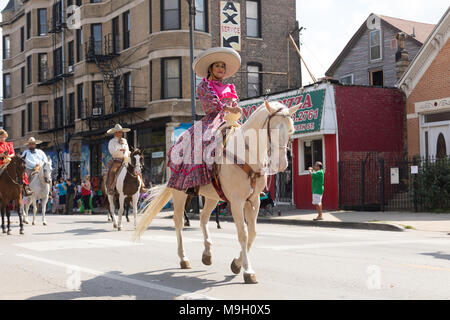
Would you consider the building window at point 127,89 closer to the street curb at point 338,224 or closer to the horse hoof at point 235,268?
the street curb at point 338,224

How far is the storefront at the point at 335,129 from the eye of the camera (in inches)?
971

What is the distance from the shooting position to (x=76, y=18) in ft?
135

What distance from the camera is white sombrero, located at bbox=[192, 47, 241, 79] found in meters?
8.32

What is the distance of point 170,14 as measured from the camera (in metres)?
33.3

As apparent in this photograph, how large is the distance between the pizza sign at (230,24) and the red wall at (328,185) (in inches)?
440

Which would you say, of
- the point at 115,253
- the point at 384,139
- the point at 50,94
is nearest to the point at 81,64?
the point at 50,94

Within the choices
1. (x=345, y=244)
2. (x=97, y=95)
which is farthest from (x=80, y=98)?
(x=345, y=244)

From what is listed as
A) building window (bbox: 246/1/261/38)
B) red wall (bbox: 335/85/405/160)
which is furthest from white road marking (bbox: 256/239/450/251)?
building window (bbox: 246/1/261/38)

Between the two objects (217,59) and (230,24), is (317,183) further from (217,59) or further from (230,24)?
(230,24)

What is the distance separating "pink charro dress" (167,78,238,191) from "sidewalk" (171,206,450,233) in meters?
10.0

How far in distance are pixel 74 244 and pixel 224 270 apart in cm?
489

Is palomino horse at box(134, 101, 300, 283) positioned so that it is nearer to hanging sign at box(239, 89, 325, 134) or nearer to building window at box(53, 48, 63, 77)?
hanging sign at box(239, 89, 325, 134)
